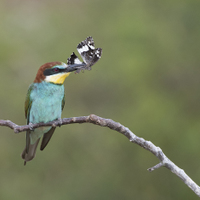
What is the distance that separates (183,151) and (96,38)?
7.56 feet

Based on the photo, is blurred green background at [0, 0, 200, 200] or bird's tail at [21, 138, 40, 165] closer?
bird's tail at [21, 138, 40, 165]

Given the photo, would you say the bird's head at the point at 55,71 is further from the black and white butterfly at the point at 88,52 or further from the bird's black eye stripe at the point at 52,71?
the black and white butterfly at the point at 88,52

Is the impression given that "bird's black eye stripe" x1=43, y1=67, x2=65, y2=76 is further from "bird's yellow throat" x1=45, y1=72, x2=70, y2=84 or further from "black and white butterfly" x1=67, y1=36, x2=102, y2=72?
"black and white butterfly" x1=67, y1=36, x2=102, y2=72

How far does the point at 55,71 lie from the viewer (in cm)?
280

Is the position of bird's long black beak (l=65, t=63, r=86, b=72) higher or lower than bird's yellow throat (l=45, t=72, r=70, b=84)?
lower

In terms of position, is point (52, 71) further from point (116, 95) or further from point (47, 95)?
point (116, 95)

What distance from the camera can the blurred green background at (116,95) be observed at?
5.64m

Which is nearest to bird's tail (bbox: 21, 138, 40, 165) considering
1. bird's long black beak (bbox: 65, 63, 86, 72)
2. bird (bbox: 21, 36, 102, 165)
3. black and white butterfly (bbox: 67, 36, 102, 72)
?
bird (bbox: 21, 36, 102, 165)

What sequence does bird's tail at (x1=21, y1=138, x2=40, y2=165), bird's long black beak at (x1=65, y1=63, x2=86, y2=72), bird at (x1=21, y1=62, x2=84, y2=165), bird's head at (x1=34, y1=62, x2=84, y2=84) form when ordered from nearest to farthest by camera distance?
1. bird's long black beak at (x1=65, y1=63, x2=86, y2=72)
2. bird's head at (x1=34, y1=62, x2=84, y2=84)
3. bird at (x1=21, y1=62, x2=84, y2=165)
4. bird's tail at (x1=21, y1=138, x2=40, y2=165)

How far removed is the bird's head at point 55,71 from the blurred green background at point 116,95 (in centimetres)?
267

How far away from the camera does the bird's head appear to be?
8.84ft

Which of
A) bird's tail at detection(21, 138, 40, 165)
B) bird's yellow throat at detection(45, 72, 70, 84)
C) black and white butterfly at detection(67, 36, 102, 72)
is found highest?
bird's yellow throat at detection(45, 72, 70, 84)

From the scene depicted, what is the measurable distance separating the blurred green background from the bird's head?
8.75ft

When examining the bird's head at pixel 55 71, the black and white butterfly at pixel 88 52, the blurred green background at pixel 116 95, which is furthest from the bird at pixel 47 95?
the blurred green background at pixel 116 95
